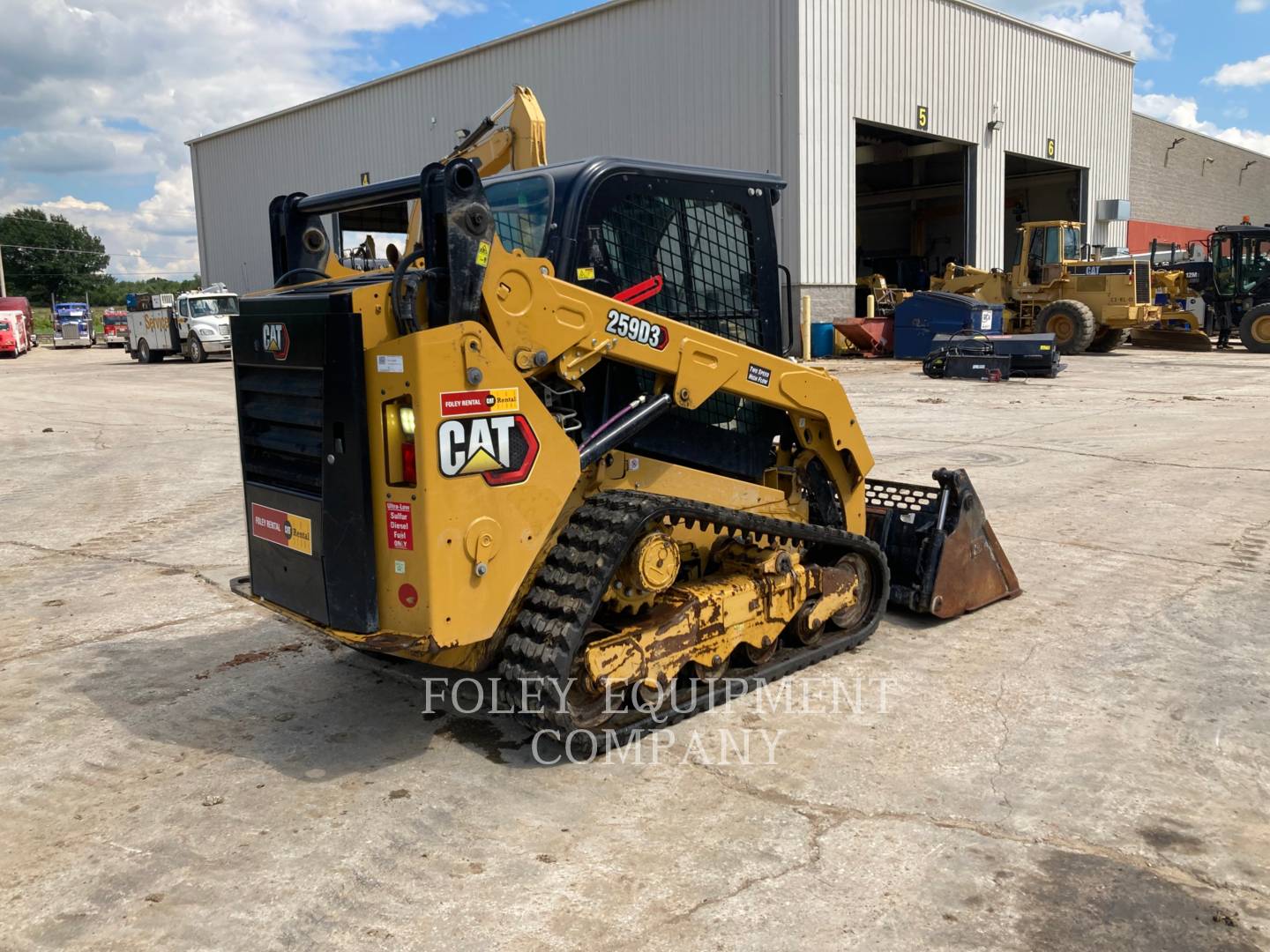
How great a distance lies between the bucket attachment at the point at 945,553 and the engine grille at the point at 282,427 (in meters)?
3.29

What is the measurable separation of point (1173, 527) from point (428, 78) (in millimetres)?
28720

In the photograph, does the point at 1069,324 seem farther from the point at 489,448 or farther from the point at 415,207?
the point at 489,448

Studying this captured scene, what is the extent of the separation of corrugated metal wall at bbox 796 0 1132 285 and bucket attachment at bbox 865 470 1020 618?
63.4 feet

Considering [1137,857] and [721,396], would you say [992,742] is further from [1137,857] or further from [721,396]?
[721,396]

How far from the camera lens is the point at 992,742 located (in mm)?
4195

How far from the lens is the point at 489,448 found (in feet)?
12.2

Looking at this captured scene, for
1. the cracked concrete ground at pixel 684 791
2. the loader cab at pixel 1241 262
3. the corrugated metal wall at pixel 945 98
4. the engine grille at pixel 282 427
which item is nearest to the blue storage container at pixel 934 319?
the corrugated metal wall at pixel 945 98

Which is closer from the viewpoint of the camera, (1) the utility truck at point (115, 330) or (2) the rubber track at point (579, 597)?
(2) the rubber track at point (579, 597)

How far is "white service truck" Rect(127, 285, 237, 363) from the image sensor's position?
31.6 m

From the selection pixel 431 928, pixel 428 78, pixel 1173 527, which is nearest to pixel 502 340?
pixel 431 928

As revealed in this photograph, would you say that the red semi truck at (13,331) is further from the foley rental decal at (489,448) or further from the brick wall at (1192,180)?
the foley rental decal at (489,448)

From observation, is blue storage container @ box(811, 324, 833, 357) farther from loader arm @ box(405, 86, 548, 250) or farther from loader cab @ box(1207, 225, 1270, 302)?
loader arm @ box(405, 86, 548, 250)

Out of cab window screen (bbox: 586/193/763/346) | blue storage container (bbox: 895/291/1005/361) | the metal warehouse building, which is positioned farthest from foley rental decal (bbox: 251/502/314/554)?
the metal warehouse building

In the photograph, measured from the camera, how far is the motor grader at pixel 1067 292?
24.0 metres
